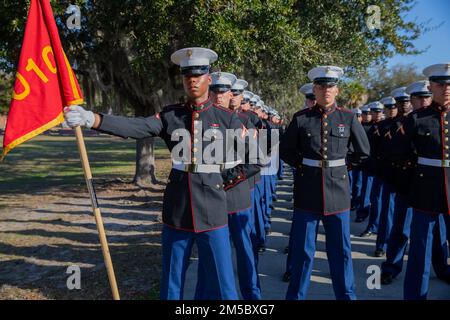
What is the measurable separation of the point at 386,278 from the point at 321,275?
0.74 metres

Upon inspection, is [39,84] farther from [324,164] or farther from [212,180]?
[324,164]

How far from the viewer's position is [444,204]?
365cm

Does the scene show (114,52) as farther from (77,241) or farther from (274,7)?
(77,241)

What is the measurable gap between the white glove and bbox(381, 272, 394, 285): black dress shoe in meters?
3.69

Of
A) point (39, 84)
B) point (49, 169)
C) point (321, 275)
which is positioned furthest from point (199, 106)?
point (49, 169)

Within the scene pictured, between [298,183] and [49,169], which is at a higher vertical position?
[298,183]

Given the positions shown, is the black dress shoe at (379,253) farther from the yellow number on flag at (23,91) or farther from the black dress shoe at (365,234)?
the yellow number on flag at (23,91)

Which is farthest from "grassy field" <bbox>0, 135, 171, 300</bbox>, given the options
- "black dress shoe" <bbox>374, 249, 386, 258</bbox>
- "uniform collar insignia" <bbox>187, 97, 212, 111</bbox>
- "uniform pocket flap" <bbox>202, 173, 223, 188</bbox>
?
"black dress shoe" <bbox>374, 249, 386, 258</bbox>

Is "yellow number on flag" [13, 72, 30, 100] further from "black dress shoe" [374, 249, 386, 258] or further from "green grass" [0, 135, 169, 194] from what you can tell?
"green grass" [0, 135, 169, 194]

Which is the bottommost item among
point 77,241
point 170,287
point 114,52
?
point 77,241

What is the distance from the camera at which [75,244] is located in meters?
6.90

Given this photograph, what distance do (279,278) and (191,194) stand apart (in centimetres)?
238

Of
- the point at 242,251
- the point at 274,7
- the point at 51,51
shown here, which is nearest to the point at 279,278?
the point at 242,251
